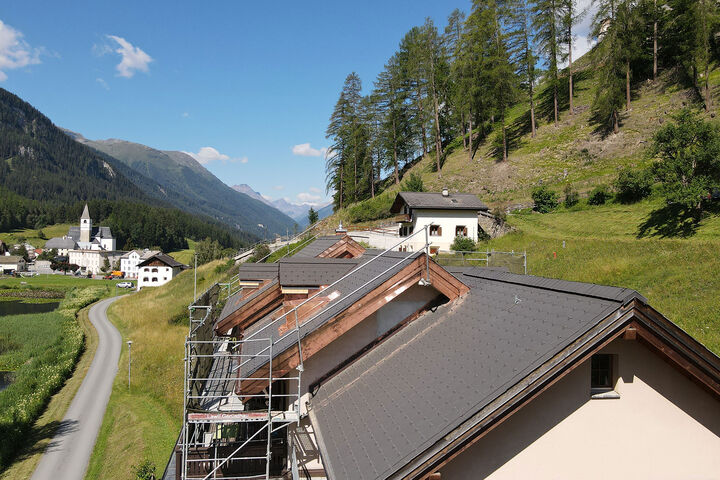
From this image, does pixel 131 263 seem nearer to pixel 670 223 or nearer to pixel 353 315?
pixel 670 223

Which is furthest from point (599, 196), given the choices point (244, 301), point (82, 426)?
point (82, 426)

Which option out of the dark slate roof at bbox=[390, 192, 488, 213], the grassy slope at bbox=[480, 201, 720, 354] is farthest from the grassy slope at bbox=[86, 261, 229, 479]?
the dark slate roof at bbox=[390, 192, 488, 213]

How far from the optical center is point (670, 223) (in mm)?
24781

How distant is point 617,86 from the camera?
1628 inches

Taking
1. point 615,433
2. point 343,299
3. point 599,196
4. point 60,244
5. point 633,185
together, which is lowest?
point 615,433

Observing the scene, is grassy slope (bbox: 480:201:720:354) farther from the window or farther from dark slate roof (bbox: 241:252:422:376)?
dark slate roof (bbox: 241:252:422:376)

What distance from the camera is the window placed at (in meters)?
4.62

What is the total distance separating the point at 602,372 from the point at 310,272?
19.3ft

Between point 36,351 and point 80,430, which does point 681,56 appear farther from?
point 36,351

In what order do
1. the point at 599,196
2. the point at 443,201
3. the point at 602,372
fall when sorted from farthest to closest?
the point at 443,201
the point at 599,196
the point at 602,372

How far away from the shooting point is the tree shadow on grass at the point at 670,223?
917 inches

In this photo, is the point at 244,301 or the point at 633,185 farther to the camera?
the point at 633,185

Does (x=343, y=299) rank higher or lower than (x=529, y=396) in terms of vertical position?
higher

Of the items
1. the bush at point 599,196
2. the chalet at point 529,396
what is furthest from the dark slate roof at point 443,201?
the chalet at point 529,396
